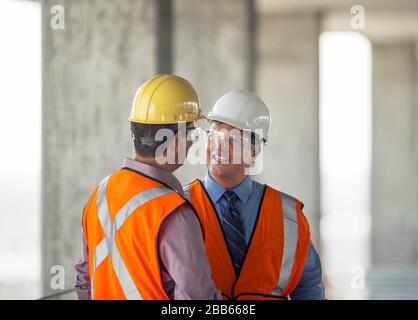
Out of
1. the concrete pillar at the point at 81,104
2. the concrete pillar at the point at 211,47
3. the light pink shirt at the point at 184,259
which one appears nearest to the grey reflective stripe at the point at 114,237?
the light pink shirt at the point at 184,259

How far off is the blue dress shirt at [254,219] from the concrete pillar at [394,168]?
21477 mm

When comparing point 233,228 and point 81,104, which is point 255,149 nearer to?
point 233,228

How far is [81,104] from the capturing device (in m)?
9.38

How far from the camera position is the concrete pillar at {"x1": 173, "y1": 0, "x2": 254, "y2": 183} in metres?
11.8

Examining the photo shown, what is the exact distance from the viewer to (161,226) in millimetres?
3012

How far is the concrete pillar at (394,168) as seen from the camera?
25.6m

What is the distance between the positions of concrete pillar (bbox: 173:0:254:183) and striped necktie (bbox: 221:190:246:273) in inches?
294

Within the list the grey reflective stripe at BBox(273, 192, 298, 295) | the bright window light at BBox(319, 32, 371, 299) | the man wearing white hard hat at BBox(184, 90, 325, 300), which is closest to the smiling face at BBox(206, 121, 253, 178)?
the man wearing white hard hat at BBox(184, 90, 325, 300)

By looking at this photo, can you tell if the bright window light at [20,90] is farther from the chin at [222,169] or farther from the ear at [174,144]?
the ear at [174,144]

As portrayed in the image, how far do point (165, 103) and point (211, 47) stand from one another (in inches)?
347

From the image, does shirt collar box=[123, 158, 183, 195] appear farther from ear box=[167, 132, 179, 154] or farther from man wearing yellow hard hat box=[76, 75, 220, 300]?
ear box=[167, 132, 179, 154]

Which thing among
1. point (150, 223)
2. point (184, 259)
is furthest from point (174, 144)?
point (184, 259)

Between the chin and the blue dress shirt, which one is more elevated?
the chin

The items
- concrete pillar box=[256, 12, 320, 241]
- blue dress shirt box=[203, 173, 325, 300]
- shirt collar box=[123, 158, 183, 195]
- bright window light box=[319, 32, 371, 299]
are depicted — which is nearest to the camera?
shirt collar box=[123, 158, 183, 195]
